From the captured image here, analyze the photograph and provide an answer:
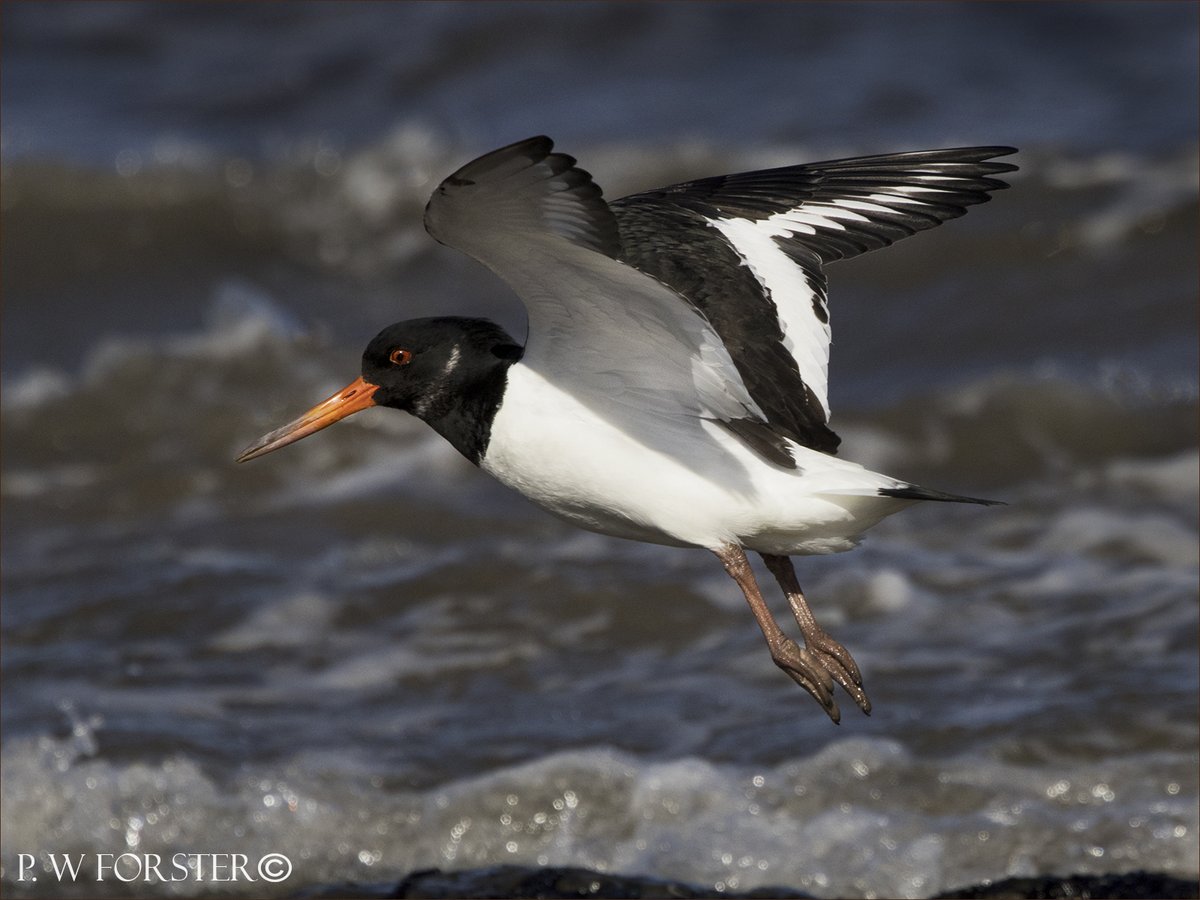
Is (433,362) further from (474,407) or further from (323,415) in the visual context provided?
(323,415)

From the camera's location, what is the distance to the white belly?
435 centimetres

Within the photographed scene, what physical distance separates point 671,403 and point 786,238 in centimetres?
85

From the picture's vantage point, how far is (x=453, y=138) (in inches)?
499

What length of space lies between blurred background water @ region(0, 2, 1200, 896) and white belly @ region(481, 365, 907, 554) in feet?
4.33

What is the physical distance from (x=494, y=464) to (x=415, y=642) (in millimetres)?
2633

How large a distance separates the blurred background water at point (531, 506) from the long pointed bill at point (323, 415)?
1.48 meters

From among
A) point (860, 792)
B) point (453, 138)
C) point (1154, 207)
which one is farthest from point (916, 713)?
point (453, 138)

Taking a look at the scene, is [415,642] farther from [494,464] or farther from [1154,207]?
[1154,207]

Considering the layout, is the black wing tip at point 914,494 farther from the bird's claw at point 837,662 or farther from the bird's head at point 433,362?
the bird's head at point 433,362

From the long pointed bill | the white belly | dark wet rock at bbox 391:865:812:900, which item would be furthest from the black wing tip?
the long pointed bill

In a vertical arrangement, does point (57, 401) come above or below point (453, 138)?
below

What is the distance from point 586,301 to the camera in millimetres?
4090

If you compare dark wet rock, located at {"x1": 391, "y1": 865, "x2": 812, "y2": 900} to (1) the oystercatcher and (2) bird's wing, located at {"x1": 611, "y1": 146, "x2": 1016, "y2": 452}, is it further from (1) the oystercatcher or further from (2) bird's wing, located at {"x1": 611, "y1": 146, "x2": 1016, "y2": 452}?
(2) bird's wing, located at {"x1": 611, "y1": 146, "x2": 1016, "y2": 452}

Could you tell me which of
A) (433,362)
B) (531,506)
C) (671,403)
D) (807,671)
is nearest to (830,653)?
(807,671)
